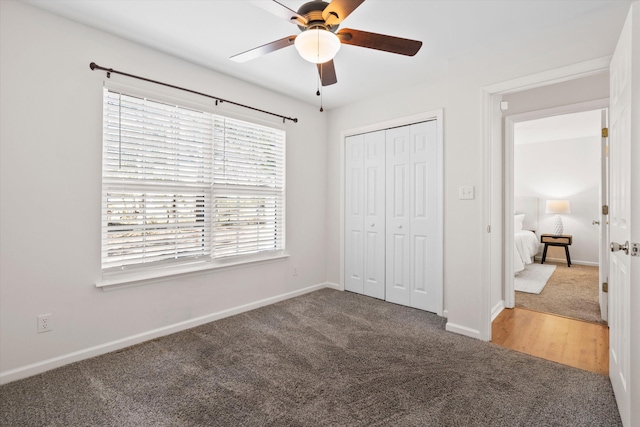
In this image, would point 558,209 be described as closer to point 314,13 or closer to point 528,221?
point 528,221

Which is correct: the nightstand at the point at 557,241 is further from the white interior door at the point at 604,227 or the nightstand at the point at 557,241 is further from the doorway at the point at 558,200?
the white interior door at the point at 604,227

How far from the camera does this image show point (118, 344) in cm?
250

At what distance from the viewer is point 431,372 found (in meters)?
2.15

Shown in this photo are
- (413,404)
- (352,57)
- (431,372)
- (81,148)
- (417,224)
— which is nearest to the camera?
(413,404)

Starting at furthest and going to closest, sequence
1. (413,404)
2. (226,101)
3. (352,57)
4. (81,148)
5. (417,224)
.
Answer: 1. (417,224)
2. (226,101)
3. (352,57)
4. (81,148)
5. (413,404)

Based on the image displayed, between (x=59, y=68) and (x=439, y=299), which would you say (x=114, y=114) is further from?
(x=439, y=299)

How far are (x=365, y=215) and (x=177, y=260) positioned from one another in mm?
2216

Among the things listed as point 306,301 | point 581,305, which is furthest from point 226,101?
point 581,305

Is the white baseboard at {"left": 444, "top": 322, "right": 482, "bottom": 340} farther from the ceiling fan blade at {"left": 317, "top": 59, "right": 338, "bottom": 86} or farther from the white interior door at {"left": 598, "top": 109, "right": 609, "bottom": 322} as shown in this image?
the ceiling fan blade at {"left": 317, "top": 59, "right": 338, "bottom": 86}

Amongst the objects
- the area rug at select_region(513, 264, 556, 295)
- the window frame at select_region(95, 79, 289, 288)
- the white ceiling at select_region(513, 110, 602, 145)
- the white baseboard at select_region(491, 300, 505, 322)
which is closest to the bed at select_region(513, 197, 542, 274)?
the area rug at select_region(513, 264, 556, 295)

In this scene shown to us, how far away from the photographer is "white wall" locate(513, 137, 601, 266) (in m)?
5.98

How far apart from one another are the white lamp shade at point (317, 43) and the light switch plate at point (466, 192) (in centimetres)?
168

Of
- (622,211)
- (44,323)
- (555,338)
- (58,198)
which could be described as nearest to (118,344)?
(44,323)

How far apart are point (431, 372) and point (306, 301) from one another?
5.97ft
